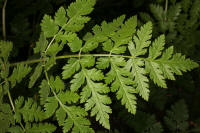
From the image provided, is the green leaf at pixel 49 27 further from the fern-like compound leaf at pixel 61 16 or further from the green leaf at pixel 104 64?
the green leaf at pixel 104 64

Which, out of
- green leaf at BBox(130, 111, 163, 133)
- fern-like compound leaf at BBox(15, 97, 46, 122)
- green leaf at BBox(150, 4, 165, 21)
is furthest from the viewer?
green leaf at BBox(130, 111, 163, 133)

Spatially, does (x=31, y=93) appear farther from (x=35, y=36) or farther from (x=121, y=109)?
(x=121, y=109)

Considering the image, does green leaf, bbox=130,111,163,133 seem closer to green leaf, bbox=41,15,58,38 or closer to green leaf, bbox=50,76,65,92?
green leaf, bbox=50,76,65,92

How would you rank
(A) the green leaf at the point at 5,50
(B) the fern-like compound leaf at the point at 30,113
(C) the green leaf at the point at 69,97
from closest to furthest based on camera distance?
(C) the green leaf at the point at 69,97 → (B) the fern-like compound leaf at the point at 30,113 → (A) the green leaf at the point at 5,50

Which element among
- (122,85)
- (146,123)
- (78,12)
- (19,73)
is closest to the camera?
(122,85)

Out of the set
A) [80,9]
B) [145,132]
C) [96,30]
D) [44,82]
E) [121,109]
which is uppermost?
[80,9]

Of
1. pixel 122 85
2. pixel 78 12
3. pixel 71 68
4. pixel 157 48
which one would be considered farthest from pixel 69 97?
pixel 157 48

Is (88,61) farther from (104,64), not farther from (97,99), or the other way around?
(97,99)

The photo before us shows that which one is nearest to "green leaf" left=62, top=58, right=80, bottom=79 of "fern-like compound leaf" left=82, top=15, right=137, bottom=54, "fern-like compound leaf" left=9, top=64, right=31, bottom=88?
"fern-like compound leaf" left=82, top=15, right=137, bottom=54

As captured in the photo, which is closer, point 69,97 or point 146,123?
point 69,97

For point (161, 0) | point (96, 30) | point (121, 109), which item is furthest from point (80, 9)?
point (121, 109)

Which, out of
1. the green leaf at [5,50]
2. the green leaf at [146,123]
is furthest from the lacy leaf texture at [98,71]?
the green leaf at [146,123]
